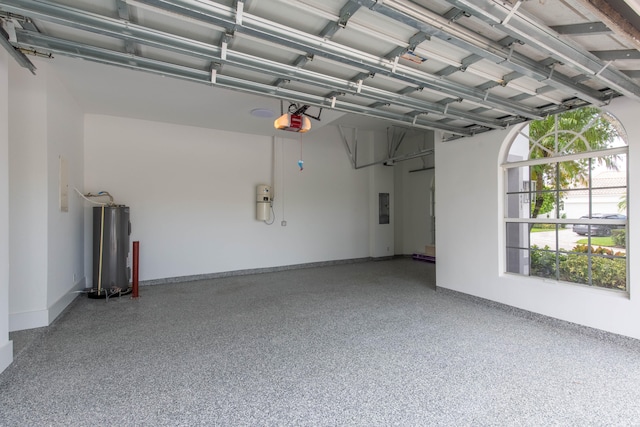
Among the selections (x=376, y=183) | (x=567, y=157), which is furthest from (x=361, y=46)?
(x=376, y=183)

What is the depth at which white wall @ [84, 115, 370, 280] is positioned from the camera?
5.42 meters

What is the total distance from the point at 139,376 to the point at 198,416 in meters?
0.82

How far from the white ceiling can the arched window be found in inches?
15.6

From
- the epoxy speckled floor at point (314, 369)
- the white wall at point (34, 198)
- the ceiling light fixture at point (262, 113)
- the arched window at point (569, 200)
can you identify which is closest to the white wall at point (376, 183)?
the ceiling light fixture at point (262, 113)

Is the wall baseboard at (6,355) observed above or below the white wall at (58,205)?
below

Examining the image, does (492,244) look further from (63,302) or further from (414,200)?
(63,302)

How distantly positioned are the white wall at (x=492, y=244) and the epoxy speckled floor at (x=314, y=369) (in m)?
0.23

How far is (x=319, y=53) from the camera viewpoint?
7.16ft

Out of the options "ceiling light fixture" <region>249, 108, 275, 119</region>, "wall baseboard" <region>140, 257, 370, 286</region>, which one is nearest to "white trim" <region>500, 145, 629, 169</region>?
"ceiling light fixture" <region>249, 108, 275, 119</region>

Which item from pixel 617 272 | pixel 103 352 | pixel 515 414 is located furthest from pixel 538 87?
pixel 103 352

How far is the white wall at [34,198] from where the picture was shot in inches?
127

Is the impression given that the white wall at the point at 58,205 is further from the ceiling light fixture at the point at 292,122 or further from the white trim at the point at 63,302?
the ceiling light fixture at the point at 292,122

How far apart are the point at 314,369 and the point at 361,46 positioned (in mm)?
2594

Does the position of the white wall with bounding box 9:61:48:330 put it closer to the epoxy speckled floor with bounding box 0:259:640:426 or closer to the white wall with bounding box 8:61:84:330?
the white wall with bounding box 8:61:84:330
